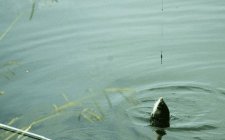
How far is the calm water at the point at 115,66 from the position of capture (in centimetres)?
554

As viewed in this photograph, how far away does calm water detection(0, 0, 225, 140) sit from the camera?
554 centimetres

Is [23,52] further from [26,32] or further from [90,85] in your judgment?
[90,85]

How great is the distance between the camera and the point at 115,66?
7246mm

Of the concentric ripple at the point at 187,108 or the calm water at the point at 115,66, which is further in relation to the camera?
the calm water at the point at 115,66

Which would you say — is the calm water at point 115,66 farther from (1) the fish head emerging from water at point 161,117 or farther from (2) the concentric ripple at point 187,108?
(1) the fish head emerging from water at point 161,117

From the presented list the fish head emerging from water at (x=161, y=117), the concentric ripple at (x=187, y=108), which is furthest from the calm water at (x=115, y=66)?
the fish head emerging from water at (x=161, y=117)

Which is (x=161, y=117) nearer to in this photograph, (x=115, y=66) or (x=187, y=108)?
(x=187, y=108)

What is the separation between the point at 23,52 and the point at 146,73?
2665 millimetres

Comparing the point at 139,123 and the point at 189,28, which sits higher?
the point at 189,28

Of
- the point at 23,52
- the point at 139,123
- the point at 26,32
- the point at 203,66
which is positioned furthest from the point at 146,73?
the point at 26,32

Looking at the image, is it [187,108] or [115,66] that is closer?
[187,108]

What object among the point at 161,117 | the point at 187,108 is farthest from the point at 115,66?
the point at 161,117

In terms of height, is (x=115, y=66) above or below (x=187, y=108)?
above

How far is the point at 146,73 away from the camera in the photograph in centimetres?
697
